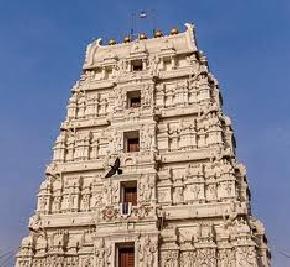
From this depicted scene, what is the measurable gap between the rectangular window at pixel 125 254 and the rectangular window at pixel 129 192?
99.4 inches

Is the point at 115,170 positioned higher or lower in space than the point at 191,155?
lower

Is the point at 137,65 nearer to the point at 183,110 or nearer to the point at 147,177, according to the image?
the point at 183,110

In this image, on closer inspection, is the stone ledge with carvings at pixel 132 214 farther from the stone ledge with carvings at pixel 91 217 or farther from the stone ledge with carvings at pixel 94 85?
the stone ledge with carvings at pixel 94 85

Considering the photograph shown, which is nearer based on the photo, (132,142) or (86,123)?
(132,142)

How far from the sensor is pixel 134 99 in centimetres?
3400

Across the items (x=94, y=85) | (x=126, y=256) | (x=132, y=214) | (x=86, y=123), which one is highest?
(x=94, y=85)

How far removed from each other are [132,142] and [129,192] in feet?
10.7

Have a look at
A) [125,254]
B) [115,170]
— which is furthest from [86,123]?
[125,254]

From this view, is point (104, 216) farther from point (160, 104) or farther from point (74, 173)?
point (160, 104)

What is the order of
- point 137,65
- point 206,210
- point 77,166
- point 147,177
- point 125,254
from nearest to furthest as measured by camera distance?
1. point 206,210
2. point 125,254
3. point 147,177
4. point 77,166
5. point 137,65

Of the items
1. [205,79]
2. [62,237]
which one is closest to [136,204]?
[62,237]

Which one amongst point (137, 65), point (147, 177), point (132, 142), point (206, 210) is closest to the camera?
point (206, 210)

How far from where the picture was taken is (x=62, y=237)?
2920 cm

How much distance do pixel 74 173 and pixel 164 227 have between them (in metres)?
6.24
